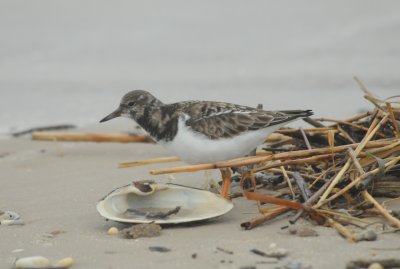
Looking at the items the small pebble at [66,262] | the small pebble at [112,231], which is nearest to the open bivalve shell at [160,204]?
the small pebble at [112,231]

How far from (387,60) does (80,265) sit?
23.5 ft

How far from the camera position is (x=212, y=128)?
11.5 feet

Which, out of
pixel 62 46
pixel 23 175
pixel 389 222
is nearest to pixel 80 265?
pixel 389 222

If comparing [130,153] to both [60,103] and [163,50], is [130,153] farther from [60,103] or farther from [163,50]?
[163,50]

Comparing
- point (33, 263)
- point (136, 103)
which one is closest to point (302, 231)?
point (33, 263)

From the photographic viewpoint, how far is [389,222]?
275cm

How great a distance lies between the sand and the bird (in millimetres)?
307

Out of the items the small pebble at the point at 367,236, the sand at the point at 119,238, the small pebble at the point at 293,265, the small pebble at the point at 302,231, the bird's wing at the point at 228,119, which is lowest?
the sand at the point at 119,238

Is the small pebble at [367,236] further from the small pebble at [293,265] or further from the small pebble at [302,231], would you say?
the small pebble at [293,265]

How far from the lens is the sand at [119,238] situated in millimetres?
2426

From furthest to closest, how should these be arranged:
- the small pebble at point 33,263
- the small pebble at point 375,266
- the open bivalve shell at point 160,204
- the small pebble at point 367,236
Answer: the open bivalve shell at point 160,204, the small pebble at point 367,236, the small pebble at point 33,263, the small pebble at point 375,266

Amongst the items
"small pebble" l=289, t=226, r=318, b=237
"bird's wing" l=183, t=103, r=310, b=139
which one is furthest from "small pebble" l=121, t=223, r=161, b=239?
"bird's wing" l=183, t=103, r=310, b=139

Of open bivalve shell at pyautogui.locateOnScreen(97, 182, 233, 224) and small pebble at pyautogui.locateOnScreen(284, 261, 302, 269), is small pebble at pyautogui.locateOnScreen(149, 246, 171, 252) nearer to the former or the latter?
open bivalve shell at pyautogui.locateOnScreen(97, 182, 233, 224)

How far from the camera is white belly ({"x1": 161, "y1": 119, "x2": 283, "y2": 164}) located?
3449mm
